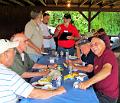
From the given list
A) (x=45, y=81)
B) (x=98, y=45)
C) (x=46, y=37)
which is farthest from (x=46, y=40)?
(x=45, y=81)

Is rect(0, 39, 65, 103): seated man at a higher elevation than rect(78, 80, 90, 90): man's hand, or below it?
higher

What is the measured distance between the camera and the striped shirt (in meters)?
2.53

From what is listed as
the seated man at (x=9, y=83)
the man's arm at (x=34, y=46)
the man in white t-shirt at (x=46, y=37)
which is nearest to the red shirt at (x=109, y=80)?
the seated man at (x=9, y=83)

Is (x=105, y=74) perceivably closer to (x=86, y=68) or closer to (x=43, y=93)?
(x=43, y=93)

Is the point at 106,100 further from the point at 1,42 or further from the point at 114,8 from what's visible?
the point at 114,8

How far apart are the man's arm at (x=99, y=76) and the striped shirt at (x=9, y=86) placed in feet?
2.83

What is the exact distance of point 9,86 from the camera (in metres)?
2.54

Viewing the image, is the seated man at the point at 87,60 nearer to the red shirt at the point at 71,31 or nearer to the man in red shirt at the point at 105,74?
the man in red shirt at the point at 105,74

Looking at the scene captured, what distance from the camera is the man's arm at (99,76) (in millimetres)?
3290

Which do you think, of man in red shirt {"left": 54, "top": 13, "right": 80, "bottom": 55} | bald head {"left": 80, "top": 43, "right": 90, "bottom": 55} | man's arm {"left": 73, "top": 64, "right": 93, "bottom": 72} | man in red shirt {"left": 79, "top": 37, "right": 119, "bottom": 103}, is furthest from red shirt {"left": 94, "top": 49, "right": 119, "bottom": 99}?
man in red shirt {"left": 54, "top": 13, "right": 80, "bottom": 55}

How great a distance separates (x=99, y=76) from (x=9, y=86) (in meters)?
1.16

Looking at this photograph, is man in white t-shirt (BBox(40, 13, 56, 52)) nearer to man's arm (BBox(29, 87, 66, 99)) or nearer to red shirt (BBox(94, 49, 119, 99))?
red shirt (BBox(94, 49, 119, 99))

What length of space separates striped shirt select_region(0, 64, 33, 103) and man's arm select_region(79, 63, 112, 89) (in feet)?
2.83

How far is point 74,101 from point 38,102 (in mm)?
336
